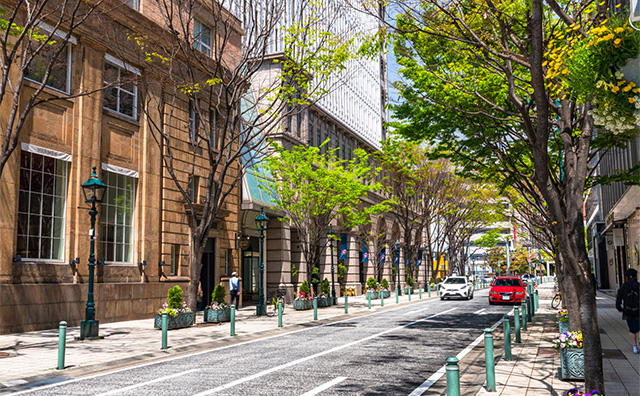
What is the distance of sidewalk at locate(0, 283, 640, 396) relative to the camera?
30.6 feet

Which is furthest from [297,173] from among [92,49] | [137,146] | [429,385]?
[429,385]

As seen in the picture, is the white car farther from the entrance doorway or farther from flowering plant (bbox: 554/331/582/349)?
flowering plant (bbox: 554/331/582/349)

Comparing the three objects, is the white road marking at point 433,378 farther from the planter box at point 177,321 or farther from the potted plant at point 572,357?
the planter box at point 177,321

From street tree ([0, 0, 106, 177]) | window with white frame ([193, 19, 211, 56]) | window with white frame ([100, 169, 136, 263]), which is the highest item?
window with white frame ([193, 19, 211, 56])

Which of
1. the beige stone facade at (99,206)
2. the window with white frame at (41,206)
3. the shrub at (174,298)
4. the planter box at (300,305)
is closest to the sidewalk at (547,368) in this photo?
the shrub at (174,298)

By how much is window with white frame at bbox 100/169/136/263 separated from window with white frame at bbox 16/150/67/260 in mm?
1978

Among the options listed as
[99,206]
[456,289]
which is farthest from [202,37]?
[456,289]

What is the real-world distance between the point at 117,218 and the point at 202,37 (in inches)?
388

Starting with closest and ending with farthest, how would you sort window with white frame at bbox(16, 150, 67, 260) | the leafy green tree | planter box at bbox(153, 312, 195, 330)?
window with white frame at bbox(16, 150, 67, 260)
planter box at bbox(153, 312, 195, 330)
the leafy green tree

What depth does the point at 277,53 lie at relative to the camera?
118ft

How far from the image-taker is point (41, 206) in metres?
18.5

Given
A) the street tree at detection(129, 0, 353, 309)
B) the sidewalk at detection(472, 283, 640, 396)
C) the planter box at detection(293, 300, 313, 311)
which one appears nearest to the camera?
the sidewalk at detection(472, 283, 640, 396)

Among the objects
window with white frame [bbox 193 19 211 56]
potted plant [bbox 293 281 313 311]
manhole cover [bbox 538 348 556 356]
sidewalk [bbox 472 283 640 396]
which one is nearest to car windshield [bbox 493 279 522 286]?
potted plant [bbox 293 281 313 311]

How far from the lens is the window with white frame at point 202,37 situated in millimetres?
26750
